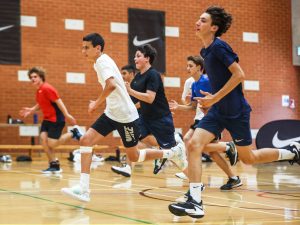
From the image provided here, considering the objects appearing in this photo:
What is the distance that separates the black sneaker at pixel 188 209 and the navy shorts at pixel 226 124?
721 millimetres

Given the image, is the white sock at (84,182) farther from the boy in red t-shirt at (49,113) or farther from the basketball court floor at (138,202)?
the boy in red t-shirt at (49,113)

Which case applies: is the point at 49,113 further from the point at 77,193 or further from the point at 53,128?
the point at 77,193

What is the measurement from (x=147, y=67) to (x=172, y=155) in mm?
1247

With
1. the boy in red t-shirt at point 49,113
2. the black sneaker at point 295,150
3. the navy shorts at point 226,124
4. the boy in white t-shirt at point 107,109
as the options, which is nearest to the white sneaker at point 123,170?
the boy in red t-shirt at point 49,113

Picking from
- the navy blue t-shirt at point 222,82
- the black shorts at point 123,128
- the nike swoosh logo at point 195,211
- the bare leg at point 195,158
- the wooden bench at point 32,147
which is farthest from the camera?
the wooden bench at point 32,147

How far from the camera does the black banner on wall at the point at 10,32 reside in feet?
50.7

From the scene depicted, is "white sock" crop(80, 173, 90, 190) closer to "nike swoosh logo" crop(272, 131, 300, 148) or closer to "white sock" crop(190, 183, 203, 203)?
"white sock" crop(190, 183, 203, 203)

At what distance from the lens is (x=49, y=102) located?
10695mm

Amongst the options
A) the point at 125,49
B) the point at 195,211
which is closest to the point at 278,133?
the point at 125,49

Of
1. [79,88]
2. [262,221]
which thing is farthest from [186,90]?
[79,88]

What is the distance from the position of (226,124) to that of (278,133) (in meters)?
9.58

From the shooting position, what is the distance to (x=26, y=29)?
1580 centimetres

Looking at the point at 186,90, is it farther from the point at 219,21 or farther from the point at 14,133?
the point at 14,133

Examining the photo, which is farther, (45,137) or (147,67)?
(45,137)
